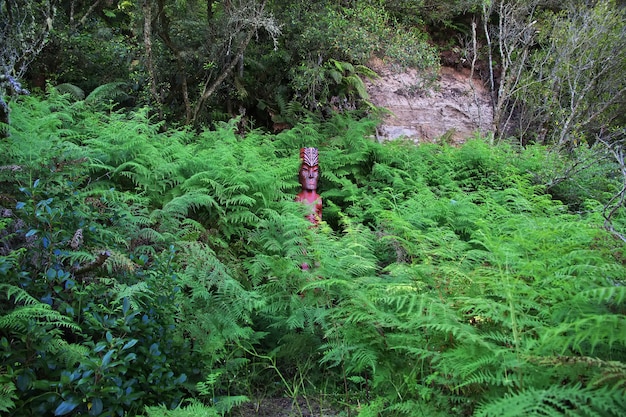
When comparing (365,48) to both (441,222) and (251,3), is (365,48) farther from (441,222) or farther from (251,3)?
(441,222)

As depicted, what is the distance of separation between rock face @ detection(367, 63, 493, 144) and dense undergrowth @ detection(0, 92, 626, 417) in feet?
21.3

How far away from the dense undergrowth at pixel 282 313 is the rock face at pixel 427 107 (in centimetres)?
649

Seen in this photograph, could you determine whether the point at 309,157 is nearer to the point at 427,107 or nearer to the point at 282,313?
the point at 282,313

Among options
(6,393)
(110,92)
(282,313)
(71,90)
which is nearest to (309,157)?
(282,313)

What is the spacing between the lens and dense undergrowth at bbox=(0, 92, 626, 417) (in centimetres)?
189

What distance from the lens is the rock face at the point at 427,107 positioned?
1128 cm

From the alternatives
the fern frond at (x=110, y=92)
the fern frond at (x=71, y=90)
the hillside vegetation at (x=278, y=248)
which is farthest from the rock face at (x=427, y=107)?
the fern frond at (x=71, y=90)

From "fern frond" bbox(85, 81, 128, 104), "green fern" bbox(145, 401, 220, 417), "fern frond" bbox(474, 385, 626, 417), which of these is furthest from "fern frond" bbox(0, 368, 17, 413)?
"fern frond" bbox(85, 81, 128, 104)

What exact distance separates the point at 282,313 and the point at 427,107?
32.0 feet

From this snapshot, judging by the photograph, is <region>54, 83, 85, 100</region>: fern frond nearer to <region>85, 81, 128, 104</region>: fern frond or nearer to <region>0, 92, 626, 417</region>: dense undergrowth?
<region>85, 81, 128, 104</region>: fern frond

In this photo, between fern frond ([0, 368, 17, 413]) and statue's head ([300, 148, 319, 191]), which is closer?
fern frond ([0, 368, 17, 413])

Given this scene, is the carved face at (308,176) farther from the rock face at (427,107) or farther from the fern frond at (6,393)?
the rock face at (427,107)

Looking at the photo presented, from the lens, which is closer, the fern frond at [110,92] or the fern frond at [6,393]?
the fern frond at [6,393]

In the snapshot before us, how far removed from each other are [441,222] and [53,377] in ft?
15.0
